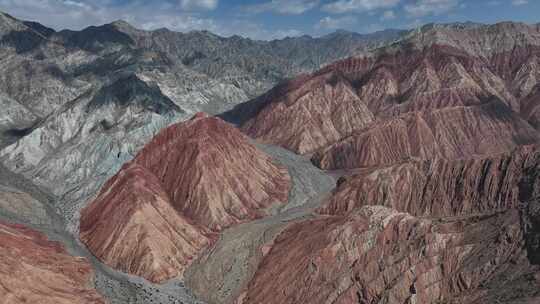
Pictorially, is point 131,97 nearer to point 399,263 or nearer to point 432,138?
point 432,138

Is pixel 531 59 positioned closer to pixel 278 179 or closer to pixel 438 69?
pixel 438 69

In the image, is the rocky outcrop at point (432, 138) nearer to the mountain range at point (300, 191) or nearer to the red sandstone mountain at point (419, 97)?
the red sandstone mountain at point (419, 97)

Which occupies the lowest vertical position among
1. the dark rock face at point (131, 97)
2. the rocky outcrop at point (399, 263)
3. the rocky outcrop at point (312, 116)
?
the rocky outcrop at point (399, 263)

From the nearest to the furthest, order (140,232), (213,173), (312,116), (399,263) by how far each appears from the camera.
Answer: (399,263)
(140,232)
(213,173)
(312,116)

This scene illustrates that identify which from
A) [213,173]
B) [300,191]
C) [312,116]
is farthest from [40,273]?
[312,116]

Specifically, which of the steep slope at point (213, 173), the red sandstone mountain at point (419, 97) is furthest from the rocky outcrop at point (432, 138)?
the steep slope at point (213, 173)

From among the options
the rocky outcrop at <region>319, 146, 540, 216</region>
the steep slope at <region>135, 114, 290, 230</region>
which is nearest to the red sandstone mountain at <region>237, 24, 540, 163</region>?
the steep slope at <region>135, 114, 290, 230</region>

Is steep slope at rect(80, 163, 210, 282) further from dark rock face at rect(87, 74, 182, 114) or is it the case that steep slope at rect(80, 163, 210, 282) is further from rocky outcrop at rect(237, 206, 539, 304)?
dark rock face at rect(87, 74, 182, 114)
